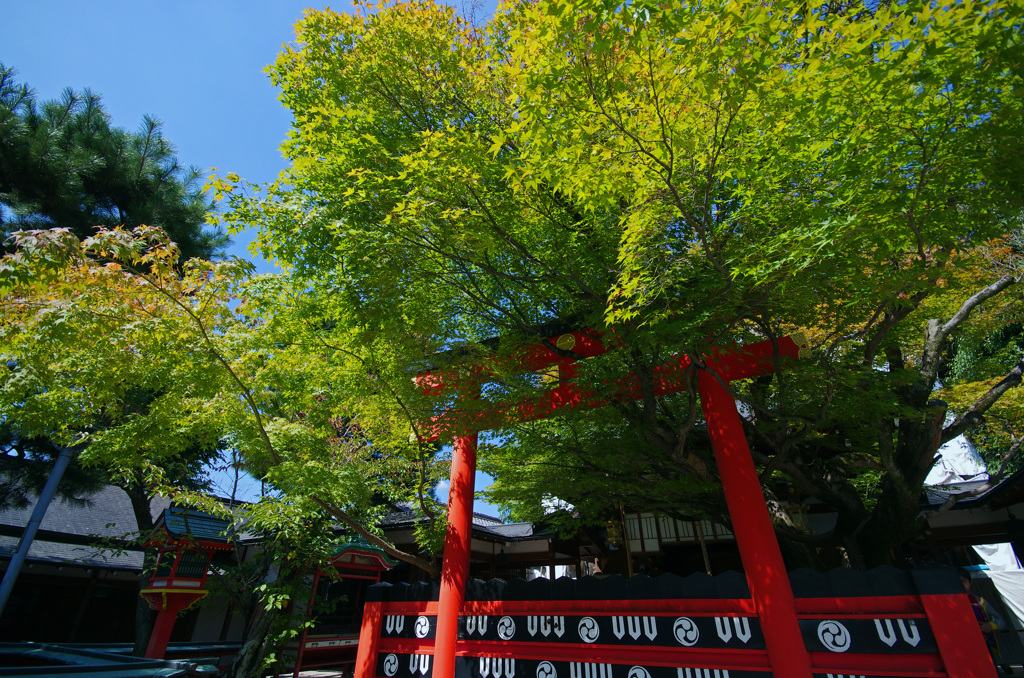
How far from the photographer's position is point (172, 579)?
35.4 feet

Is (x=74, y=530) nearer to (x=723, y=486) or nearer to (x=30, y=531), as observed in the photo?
(x=30, y=531)

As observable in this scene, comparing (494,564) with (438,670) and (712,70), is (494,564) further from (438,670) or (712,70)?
(712,70)

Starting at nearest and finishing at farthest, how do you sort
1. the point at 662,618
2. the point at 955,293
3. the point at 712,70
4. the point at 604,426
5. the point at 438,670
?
the point at 712,70 → the point at 662,618 → the point at 438,670 → the point at 955,293 → the point at 604,426

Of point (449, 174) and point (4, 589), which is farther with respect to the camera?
point (4, 589)

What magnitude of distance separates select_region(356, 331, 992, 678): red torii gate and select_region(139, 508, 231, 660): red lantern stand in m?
7.03

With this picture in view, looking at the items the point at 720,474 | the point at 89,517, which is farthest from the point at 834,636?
the point at 89,517

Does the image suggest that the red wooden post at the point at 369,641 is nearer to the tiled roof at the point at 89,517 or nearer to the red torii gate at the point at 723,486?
the red torii gate at the point at 723,486

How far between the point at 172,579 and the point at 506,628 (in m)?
9.61

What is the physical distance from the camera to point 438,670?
Answer: 566cm

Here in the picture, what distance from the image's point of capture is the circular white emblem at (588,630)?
499 centimetres

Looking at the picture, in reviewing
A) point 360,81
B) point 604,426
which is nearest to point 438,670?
point 604,426

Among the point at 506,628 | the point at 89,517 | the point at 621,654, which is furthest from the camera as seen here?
the point at 89,517

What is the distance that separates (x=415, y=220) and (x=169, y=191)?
1192 centimetres

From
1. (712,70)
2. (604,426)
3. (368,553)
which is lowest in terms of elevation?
(368,553)
